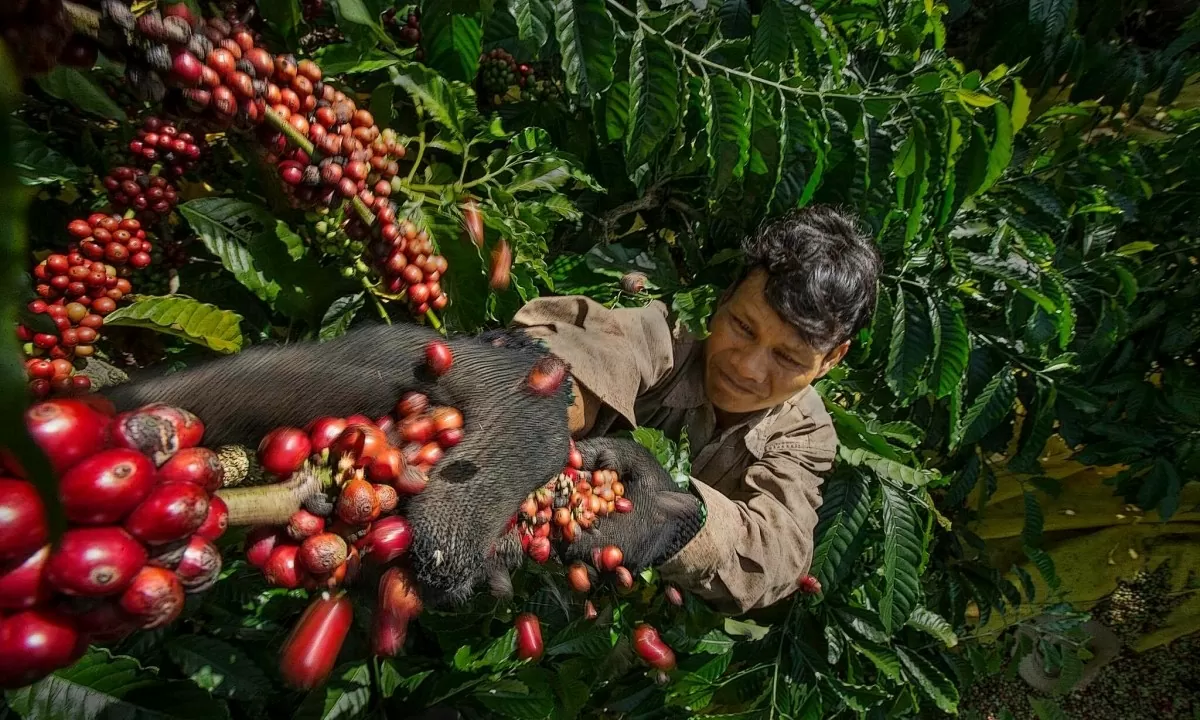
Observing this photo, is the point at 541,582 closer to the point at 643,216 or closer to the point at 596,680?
the point at 596,680

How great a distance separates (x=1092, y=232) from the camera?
1868 millimetres

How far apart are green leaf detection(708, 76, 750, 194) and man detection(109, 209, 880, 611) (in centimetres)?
19

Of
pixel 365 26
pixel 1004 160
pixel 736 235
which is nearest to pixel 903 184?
pixel 1004 160

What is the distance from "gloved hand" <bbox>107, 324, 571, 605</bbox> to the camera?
56 cm

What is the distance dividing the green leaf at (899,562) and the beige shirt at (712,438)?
6.6 inches

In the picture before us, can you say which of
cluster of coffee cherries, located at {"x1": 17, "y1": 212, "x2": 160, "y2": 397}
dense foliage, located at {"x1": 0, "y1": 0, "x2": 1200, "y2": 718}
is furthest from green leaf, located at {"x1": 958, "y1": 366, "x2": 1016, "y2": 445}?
cluster of coffee cherries, located at {"x1": 17, "y1": 212, "x2": 160, "y2": 397}

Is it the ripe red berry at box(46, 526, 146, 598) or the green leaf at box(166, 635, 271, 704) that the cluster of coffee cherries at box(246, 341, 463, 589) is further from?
the green leaf at box(166, 635, 271, 704)

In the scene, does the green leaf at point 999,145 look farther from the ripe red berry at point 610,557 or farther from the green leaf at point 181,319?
the green leaf at point 181,319

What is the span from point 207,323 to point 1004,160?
47.7 inches

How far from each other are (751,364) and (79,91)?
3.22 ft

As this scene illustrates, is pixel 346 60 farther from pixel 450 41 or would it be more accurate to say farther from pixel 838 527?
pixel 838 527

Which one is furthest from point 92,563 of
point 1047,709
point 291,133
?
point 1047,709

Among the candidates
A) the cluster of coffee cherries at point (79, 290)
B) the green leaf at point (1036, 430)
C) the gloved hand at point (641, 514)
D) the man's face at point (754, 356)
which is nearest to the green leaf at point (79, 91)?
the cluster of coffee cherries at point (79, 290)

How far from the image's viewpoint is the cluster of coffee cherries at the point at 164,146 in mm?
801
